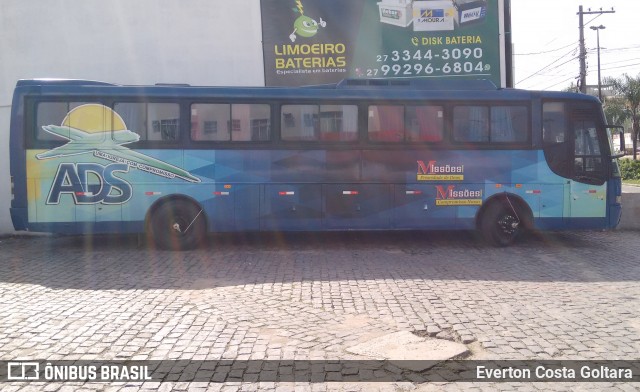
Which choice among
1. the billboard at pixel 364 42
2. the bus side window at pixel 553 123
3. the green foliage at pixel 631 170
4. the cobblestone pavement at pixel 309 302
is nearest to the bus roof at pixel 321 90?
the bus side window at pixel 553 123

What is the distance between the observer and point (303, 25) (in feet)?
51.8

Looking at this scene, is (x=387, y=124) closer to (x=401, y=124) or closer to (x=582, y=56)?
(x=401, y=124)

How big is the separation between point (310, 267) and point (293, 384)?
4854 millimetres

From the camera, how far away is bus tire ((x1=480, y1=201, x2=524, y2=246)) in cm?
1145

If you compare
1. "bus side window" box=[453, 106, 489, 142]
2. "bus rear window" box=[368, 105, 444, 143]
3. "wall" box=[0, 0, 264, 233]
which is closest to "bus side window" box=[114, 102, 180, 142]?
"bus rear window" box=[368, 105, 444, 143]

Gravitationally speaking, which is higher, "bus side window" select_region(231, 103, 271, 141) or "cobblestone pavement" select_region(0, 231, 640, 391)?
"bus side window" select_region(231, 103, 271, 141)

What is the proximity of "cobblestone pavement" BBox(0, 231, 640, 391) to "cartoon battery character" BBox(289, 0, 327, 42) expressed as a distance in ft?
23.0

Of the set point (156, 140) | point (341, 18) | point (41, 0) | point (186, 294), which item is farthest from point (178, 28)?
point (186, 294)

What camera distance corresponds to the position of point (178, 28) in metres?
15.2

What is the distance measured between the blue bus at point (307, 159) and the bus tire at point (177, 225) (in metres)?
0.02

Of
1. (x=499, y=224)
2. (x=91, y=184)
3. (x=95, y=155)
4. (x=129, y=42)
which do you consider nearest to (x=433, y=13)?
(x=499, y=224)

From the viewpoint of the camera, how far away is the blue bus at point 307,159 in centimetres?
1076

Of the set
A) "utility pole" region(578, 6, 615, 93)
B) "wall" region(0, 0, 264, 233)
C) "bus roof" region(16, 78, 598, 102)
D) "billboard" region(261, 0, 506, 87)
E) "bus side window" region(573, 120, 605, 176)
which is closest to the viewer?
"bus roof" region(16, 78, 598, 102)

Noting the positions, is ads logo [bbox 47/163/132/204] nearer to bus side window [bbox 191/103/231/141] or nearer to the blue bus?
the blue bus
